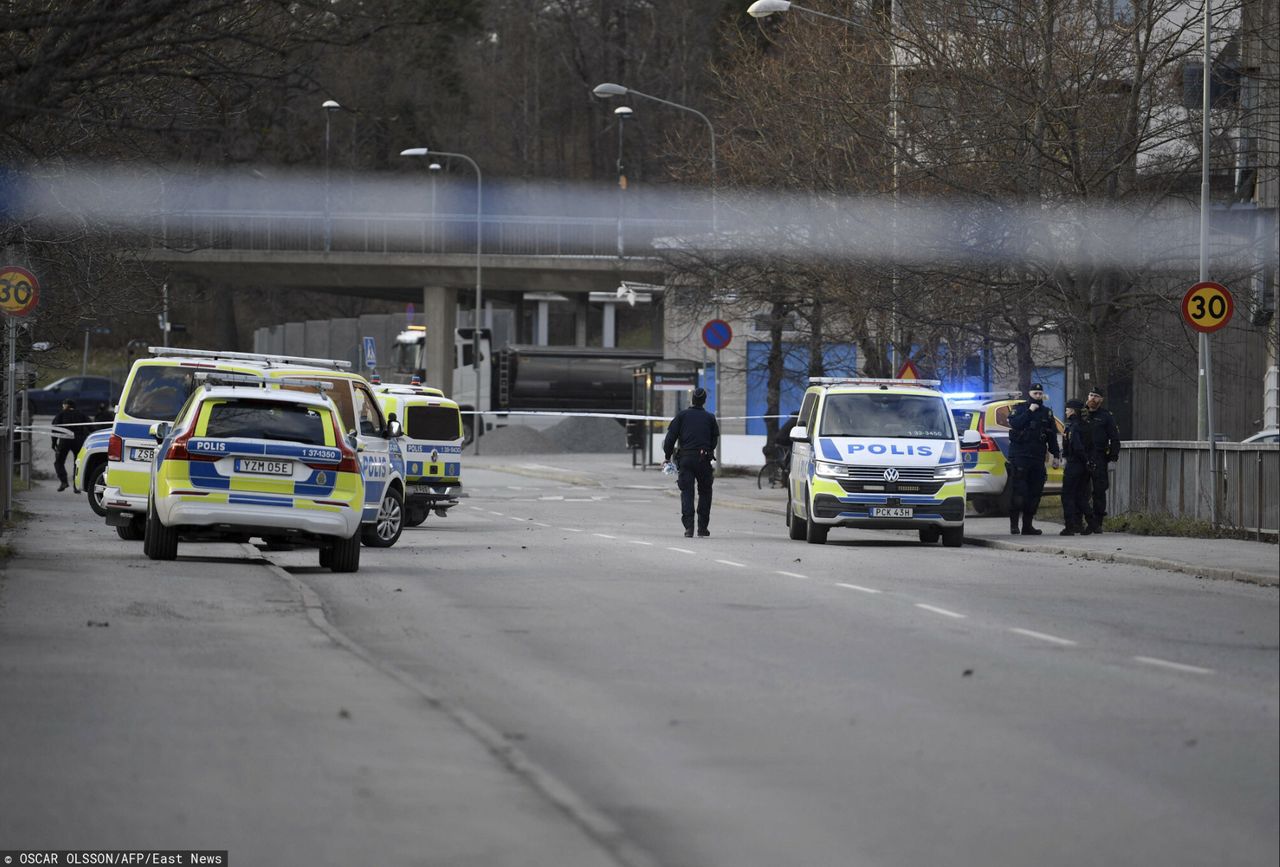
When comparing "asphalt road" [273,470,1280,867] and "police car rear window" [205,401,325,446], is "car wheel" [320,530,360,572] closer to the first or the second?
"asphalt road" [273,470,1280,867]

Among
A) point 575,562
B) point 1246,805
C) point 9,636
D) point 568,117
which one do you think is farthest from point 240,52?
point 568,117

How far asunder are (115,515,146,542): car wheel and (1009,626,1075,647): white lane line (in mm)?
12316

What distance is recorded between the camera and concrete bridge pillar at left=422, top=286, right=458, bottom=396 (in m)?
72.6

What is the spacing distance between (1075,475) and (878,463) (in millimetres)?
3076

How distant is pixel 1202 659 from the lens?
40.2 ft

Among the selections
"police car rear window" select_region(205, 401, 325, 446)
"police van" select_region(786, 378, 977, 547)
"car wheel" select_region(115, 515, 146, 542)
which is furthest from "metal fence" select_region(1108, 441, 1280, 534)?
"car wheel" select_region(115, 515, 146, 542)

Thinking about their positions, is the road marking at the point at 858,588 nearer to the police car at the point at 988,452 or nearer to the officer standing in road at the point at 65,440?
the police car at the point at 988,452

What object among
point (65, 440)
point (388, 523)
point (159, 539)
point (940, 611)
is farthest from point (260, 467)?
point (65, 440)

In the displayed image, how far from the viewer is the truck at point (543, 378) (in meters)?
71.8

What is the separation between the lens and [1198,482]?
25.3 m

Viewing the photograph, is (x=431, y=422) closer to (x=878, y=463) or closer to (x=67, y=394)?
(x=878, y=463)

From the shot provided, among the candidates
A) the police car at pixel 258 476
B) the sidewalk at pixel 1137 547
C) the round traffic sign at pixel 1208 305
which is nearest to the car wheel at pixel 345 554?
the police car at pixel 258 476

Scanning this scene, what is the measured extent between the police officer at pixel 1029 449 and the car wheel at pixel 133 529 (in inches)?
411

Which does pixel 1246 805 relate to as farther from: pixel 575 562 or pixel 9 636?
pixel 575 562
